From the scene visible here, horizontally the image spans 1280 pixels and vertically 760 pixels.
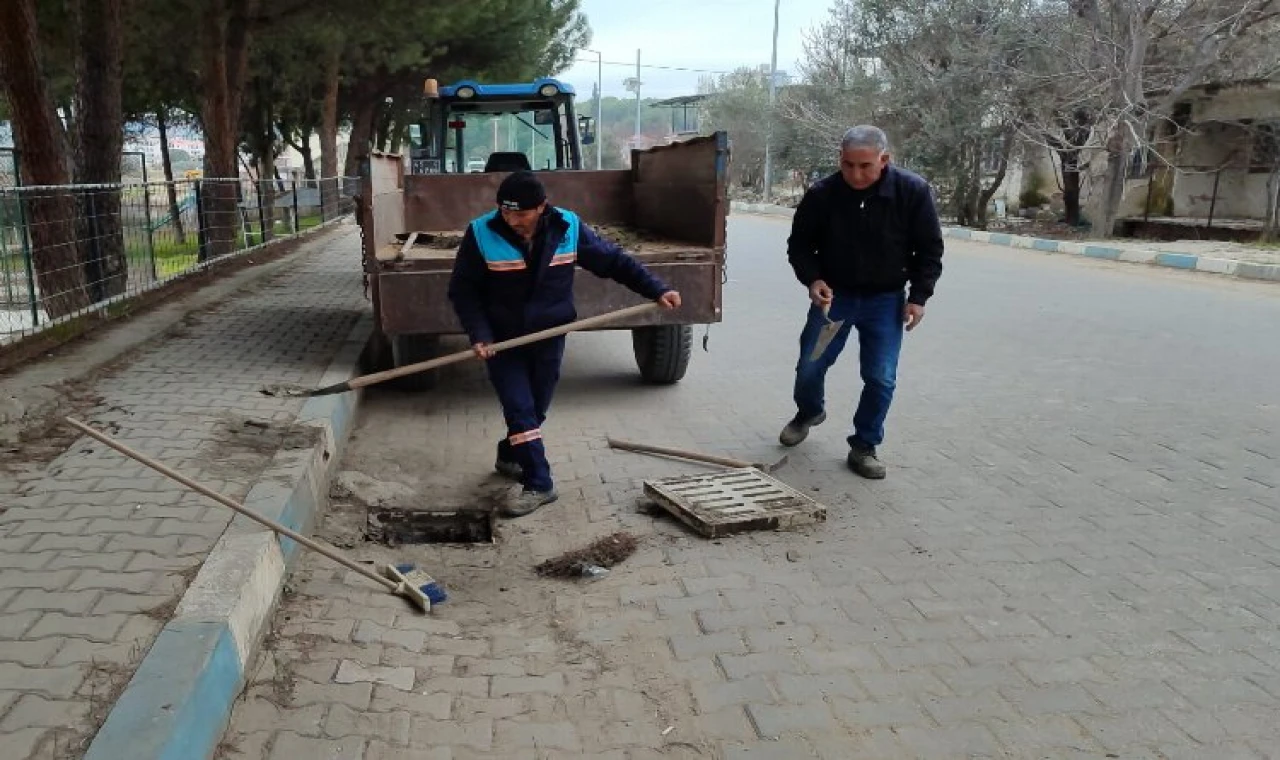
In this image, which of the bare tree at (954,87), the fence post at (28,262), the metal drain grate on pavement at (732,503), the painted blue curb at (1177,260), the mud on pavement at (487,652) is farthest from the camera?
the bare tree at (954,87)

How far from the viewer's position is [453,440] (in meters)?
5.23

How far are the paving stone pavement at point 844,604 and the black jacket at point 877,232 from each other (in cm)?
92

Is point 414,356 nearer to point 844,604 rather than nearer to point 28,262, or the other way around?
point 28,262

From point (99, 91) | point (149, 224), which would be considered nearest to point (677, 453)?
point (149, 224)

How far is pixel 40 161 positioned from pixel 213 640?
688 centimetres

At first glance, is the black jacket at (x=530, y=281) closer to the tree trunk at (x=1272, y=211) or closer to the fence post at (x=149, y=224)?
the fence post at (x=149, y=224)

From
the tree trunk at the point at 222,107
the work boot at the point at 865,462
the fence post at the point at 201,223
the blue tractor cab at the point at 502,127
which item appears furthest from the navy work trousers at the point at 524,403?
the tree trunk at the point at 222,107

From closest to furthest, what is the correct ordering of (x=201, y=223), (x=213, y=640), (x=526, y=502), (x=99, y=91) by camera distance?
(x=213, y=640)
(x=526, y=502)
(x=99, y=91)
(x=201, y=223)

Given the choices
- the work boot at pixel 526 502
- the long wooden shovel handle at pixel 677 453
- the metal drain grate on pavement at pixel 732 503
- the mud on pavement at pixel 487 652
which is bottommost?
the mud on pavement at pixel 487 652

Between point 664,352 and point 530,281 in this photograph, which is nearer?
point 530,281

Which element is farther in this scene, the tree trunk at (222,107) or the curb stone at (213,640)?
the tree trunk at (222,107)

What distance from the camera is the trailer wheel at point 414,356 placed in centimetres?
579

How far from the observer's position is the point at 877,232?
14.3ft

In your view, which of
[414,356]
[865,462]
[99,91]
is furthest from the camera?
[99,91]
